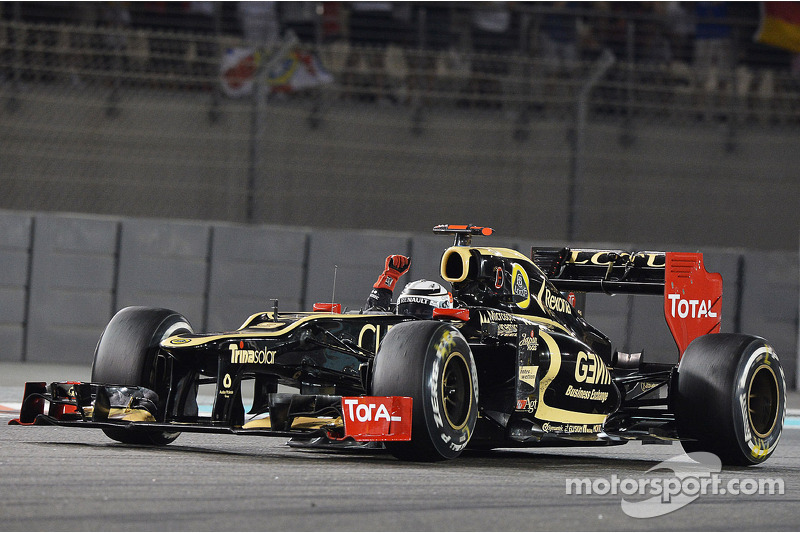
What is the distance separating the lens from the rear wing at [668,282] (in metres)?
8.23

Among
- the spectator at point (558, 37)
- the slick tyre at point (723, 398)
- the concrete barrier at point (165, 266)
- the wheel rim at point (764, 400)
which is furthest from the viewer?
→ the spectator at point (558, 37)

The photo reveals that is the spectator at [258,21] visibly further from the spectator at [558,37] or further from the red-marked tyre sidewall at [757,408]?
the red-marked tyre sidewall at [757,408]

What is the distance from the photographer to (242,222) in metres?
14.2

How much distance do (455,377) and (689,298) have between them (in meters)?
2.27

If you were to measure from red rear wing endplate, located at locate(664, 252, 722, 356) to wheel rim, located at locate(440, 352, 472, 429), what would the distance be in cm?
210

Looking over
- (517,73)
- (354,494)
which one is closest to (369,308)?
(354,494)

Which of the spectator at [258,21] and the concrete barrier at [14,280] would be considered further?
the spectator at [258,21]

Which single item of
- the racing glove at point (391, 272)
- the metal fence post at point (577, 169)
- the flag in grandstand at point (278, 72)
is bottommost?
the racing glove at point (391, 272)

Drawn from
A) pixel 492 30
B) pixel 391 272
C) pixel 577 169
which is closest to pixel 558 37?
pixel 492 30

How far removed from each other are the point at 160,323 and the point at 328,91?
900 centimetres

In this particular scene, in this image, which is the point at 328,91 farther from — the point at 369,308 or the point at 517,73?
the point at 369,308

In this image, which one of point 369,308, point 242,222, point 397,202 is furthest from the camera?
point 397,202

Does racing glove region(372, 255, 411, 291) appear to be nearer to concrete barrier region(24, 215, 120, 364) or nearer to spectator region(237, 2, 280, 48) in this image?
concrete barrier region(24, 215, 120, 364)

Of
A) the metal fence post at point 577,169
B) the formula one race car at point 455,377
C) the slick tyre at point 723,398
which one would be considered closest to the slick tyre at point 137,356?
the formula one race car at point 455,377
